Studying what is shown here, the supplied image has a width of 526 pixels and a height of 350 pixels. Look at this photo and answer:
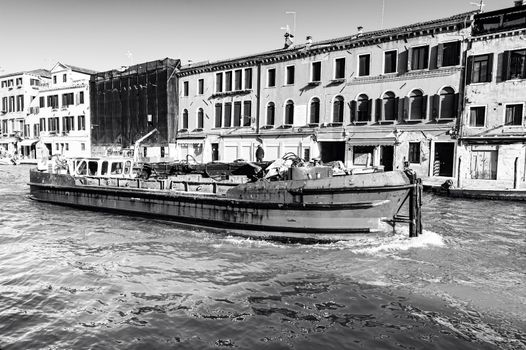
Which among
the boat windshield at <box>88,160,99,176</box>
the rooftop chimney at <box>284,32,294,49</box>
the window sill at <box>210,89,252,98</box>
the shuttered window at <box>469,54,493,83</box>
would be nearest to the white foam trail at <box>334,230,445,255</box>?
the boat windshield at <box>88,160,99,176</box>

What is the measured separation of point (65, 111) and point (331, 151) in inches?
1412

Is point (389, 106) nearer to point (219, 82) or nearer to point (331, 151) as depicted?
point (331, 151)

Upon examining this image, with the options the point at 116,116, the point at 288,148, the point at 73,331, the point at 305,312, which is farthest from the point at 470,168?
the point at 116,116

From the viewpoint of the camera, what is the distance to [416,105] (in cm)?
2458

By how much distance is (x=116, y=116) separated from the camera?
41281 mm

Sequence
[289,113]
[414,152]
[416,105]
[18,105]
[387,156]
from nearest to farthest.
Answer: [416,105]
[414,152]
[387,156]
[289,113]
[18,105]

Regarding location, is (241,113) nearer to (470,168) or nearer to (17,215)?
(470,168)

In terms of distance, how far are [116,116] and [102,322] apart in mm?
38966

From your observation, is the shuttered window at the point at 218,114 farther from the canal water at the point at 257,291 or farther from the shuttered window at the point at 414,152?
the canal water at the point at 257,291

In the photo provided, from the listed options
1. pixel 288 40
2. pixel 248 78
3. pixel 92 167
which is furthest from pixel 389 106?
pixel 92 167

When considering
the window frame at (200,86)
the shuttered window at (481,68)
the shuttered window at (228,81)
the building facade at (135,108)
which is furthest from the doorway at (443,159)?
the building facade at (135,108)

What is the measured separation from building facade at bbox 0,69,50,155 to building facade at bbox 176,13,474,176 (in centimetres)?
3046

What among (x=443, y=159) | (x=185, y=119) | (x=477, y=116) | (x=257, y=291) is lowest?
(x=257, y=291)

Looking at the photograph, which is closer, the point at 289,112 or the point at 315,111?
the point at 315,111
